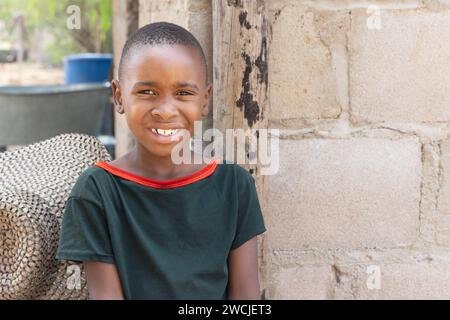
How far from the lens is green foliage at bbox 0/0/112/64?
28.9ft

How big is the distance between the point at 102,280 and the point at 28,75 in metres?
12.2

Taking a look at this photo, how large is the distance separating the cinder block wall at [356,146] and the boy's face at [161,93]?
1.71 ft

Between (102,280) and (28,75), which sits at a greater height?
(28,75)

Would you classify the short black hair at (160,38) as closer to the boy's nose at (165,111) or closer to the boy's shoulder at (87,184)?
the boy's nose at (165,111)

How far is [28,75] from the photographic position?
43.9 feet

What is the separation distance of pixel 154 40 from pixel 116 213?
17.0 inches

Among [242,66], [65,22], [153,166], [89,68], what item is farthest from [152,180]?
[65,22]

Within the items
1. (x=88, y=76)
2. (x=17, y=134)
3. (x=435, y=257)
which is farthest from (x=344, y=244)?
(x=88, y=76)

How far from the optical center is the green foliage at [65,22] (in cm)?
881

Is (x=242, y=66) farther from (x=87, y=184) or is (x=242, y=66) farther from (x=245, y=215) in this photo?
(x=87, y=184)

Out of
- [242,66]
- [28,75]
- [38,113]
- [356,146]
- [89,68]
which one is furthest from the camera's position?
[28,75]

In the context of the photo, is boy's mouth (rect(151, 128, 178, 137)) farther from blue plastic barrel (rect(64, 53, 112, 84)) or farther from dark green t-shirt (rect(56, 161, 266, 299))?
blue plastic barrel (rect(64, 53, 112, 84))

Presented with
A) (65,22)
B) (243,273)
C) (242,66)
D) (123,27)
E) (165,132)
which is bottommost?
(243,273)

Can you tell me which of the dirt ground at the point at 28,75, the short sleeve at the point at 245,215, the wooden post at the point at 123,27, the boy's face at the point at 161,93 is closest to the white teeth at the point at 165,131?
the boy's face at the point at 161,93
